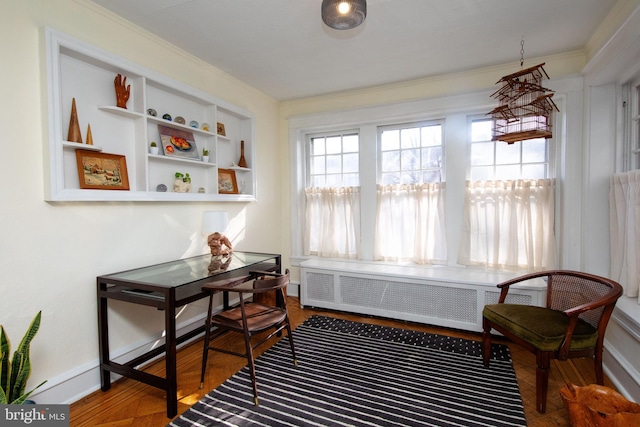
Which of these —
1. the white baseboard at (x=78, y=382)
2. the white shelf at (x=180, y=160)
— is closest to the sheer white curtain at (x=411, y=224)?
the white shelf at (x=180, y=160)

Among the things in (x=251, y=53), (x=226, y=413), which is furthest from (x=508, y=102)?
(x=226, y=413)

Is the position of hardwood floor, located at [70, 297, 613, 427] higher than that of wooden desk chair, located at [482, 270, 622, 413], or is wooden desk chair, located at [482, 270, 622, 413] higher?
wooden desk chair, located at [482, 270, 622, 413]

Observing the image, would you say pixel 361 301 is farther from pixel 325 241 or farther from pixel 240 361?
pixel 240 361

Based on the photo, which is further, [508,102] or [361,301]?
[361,301]

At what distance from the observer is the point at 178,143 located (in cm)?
278

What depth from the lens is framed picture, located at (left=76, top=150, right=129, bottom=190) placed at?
209cm

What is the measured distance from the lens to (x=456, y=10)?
7.27ft

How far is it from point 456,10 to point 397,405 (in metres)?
2.66

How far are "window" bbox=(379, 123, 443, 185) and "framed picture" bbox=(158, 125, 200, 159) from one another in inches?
83.9

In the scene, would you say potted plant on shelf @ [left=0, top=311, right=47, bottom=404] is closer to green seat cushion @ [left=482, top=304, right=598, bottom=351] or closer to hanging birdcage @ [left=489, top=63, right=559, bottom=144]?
green seat cushion @ [left=482, top=304, right=598, bottom=351]

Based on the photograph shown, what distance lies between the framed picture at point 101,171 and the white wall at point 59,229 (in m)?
0.13

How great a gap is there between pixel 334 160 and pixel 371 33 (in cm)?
178

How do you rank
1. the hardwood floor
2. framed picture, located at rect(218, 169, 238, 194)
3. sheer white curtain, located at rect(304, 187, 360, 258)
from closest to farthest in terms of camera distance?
the hardwood floor, framed picture, located at rect(218, 169, 238, 194), sheer white curtain, located at rect(304, 187, 360, 258)

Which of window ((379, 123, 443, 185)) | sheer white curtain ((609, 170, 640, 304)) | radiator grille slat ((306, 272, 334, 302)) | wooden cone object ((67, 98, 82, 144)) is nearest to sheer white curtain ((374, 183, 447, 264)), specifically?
window ((379, 123, 443, 185))
